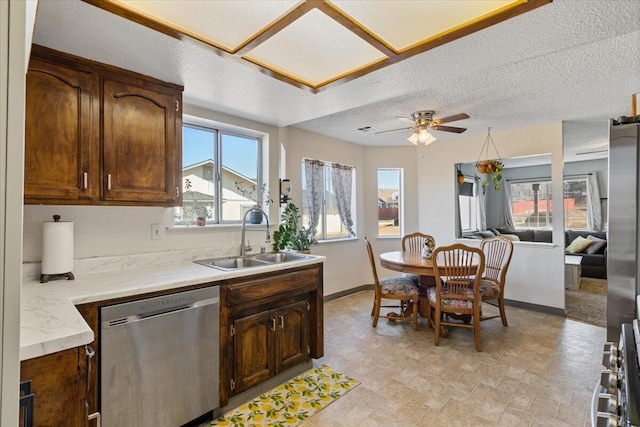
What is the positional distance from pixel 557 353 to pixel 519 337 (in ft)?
1.26

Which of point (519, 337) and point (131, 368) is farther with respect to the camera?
point (519, 337)

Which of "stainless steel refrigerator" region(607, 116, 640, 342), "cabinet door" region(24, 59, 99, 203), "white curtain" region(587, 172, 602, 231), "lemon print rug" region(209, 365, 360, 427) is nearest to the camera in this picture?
"stainless steel refrigerator" region(607, 116, 640, 342)

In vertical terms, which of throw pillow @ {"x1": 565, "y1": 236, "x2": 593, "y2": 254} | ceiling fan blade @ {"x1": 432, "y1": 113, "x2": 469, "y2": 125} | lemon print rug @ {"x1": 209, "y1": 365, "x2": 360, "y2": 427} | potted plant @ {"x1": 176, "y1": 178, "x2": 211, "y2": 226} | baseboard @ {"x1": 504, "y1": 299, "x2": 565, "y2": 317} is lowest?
lemon print rug @ {"x1": 209, "y1": 365, "x2": 360, "y2": 427}

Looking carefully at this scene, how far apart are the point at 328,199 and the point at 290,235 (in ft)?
4.96

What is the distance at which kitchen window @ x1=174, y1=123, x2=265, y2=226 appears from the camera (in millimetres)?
2904

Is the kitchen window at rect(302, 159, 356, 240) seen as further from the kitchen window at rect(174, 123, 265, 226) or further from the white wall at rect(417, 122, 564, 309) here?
the white wall at rect(417, 122, 564, 309)

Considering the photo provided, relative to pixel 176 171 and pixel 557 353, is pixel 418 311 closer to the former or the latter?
pixel 557 353

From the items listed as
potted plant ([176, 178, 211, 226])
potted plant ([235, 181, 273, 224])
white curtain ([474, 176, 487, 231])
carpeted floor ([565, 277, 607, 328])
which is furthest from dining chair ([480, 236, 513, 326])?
potted plant ([176, 178, 211, 226])

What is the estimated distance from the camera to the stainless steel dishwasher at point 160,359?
5.28 feet

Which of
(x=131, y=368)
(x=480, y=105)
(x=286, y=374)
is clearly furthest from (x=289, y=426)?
(x=480, y=105)

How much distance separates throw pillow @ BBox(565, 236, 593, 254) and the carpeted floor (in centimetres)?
65

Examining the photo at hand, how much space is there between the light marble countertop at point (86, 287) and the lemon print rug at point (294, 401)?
0.93 m

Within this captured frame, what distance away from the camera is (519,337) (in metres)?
3.27

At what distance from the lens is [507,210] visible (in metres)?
6.54
